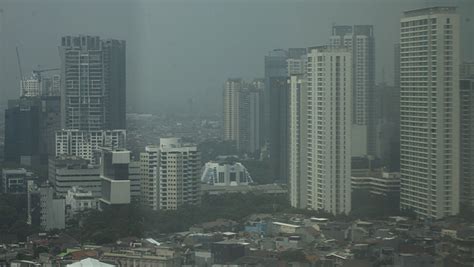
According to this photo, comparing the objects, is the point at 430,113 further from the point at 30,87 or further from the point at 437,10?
the point at 30,87

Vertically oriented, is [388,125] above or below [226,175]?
above

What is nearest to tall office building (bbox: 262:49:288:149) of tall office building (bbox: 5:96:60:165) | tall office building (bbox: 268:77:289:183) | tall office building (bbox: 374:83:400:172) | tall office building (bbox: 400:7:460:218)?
tall office building (bbox: 268:77:289:183)

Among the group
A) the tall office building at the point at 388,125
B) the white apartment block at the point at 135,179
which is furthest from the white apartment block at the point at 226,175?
the tall office building at the point at 388,125

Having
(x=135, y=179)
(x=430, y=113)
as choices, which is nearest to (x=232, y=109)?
(x=135, y=179)

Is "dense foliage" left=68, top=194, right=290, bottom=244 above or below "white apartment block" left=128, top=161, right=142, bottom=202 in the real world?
below

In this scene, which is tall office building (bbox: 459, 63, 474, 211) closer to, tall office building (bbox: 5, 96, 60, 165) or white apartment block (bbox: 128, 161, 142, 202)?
white apartment block (bbox: 128, 161, 142, 202)

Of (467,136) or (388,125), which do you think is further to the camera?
(388,125)
